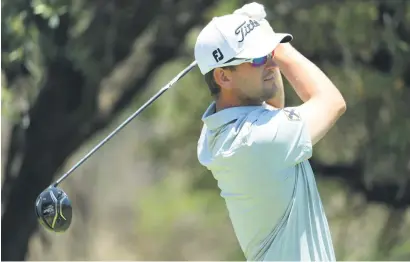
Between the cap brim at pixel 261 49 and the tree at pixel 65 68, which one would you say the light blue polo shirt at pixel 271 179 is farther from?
the tree at pixel 65 68

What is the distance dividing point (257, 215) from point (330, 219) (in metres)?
5.24

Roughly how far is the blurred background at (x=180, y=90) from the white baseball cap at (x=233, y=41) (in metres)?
2.56

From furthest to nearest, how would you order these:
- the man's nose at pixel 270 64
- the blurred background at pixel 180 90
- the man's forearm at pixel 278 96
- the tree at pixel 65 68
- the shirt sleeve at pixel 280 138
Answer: the blurred background at pixel 180 90 → the tree at pixel 65 68 → the man's forearm at pixel 278 96 → the man's nose at pixel 270 64 → the shirt sleeve at pixel 280 138

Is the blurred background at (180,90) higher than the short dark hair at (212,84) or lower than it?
lower

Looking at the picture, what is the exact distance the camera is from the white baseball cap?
2.59 meters

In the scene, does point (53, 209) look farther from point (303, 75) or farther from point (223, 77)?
point (303, 75)

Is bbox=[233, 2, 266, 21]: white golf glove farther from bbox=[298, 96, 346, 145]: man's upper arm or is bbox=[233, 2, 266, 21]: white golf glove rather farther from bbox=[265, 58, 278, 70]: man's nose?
bbox=[298, 96, 346, 145]: man's upper arm

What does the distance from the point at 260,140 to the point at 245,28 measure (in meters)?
0.32

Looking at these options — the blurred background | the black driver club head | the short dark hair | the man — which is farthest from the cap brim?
the blurred background

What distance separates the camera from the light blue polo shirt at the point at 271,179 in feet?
8.33

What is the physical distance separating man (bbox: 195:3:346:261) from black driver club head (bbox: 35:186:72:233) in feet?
1.63

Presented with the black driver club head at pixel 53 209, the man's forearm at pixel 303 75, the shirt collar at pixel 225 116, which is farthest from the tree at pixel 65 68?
the shirt collar at pixel 225 116

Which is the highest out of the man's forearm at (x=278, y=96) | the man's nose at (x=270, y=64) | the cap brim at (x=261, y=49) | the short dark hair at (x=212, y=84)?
the cap brim at (x=261, y=49)

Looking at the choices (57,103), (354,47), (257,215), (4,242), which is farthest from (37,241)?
(257,215)
